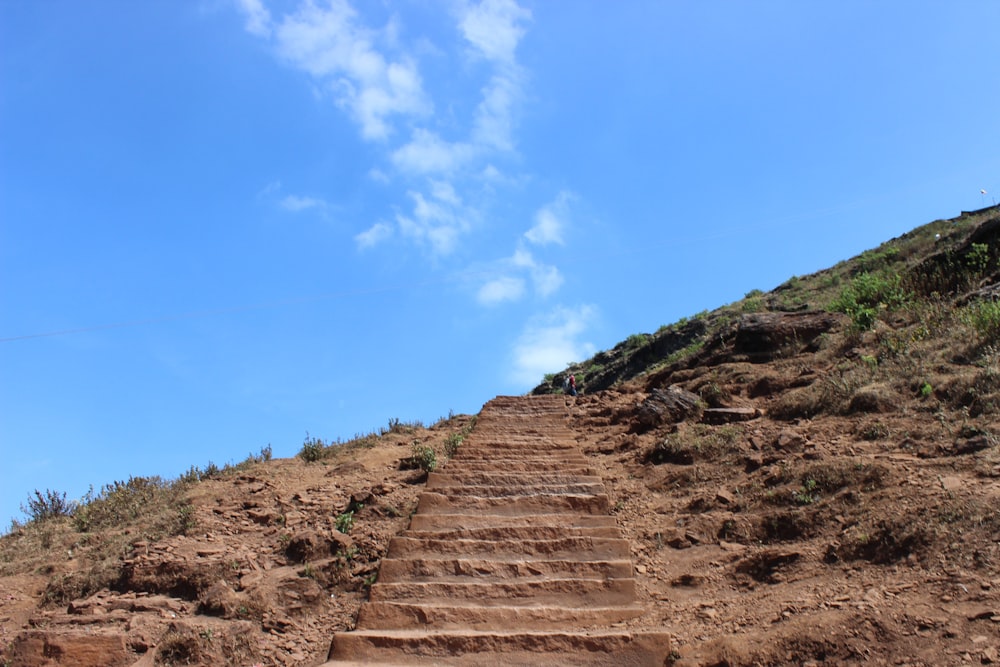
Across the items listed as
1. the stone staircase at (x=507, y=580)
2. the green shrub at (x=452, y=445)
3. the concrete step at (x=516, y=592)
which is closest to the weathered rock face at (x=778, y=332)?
the stone staircase at (x=507, y=580)

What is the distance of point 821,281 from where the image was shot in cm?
2030

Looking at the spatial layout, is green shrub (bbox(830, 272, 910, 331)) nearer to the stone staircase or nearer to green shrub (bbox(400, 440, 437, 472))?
the stone staircase

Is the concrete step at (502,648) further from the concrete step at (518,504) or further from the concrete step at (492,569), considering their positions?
the concrete step at (518,504)

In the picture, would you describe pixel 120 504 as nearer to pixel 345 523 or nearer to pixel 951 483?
pixel 345 523

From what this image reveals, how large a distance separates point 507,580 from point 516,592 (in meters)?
0.19

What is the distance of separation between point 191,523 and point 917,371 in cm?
809

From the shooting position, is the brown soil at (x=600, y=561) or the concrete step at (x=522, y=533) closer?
the brown soil at (x=600, y=561)

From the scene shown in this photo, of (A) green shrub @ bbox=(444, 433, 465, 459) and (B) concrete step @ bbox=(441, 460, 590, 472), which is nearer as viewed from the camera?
(B) concrete step @ bbox=(441, 460, 590, 472)

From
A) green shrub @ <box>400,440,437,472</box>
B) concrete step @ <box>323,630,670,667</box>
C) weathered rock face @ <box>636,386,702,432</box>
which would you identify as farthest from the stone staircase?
weathered rock face @ <box>636,386,702,432</box>

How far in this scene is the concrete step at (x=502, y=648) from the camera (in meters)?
5.05

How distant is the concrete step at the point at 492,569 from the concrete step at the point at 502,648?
2.84 ft

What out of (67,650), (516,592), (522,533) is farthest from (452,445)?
(67,650)

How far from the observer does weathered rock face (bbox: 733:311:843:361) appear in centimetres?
1167

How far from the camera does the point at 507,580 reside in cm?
623
